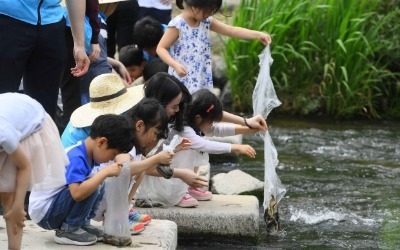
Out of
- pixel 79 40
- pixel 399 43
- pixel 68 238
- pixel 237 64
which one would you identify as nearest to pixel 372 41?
pixel 399 43

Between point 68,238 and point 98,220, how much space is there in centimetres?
25

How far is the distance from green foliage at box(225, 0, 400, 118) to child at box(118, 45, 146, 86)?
8.28 feet

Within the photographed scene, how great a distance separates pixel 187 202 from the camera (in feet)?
16.3

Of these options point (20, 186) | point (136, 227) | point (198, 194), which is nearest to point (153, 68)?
point (198, 194)

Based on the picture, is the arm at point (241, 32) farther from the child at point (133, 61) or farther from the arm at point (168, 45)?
the child at point (133, 61)

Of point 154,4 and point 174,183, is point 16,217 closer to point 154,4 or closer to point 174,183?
point 174,183

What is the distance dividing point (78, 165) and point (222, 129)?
140cm

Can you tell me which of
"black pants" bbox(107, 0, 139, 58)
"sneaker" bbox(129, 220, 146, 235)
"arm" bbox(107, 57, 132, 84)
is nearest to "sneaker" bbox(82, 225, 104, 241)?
"sneaker" bbox(129, 220, 146, 235)

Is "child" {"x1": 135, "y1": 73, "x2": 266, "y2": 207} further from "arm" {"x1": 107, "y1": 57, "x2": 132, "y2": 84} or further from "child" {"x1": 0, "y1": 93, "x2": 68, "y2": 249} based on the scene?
"arm" {"x1": 107, "y1": 57, "x2": 132, "y2": 84}

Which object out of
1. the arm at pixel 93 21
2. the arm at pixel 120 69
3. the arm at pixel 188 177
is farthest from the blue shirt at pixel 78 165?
the arm at pixel 120 69

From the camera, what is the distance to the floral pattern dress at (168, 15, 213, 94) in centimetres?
574

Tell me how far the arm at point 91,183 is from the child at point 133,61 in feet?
8.42

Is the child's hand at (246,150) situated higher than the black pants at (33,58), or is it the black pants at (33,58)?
the black pants at (33,58)

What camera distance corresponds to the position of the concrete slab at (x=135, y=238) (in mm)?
4027
